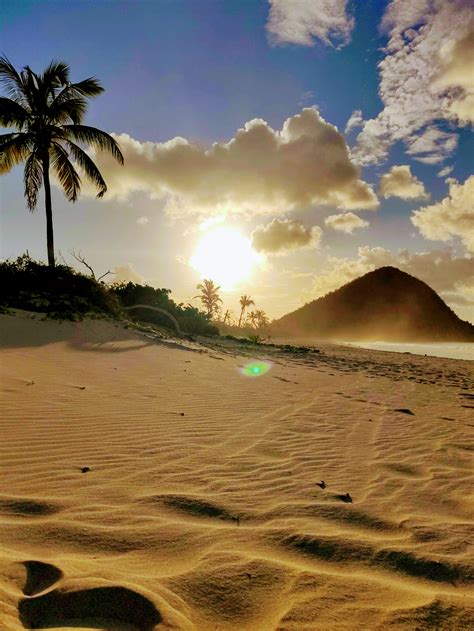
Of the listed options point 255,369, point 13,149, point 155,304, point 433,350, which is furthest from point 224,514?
point 433,350

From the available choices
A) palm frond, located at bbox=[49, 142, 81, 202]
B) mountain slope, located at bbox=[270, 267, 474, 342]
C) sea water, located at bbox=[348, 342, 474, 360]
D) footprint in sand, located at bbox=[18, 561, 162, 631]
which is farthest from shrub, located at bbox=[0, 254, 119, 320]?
mountain slope, located at bbox=[270, 267, 474, 342]

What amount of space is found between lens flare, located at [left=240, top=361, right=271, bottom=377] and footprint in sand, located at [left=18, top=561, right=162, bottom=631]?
808cm

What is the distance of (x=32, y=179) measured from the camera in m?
17.3

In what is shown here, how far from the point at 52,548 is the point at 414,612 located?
177 centimetres

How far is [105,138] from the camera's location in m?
17.8

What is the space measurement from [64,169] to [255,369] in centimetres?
1283

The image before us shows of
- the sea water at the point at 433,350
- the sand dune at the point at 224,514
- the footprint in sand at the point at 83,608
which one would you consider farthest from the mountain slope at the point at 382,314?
the footprint in sand at the point at 83,608

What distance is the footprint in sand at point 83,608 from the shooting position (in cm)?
160

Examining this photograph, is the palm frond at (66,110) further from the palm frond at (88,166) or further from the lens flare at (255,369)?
the lens flare at (255,369)

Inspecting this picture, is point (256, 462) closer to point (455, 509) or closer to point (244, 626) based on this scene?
point (455, 509)

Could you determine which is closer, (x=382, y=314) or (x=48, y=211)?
(x=48, y=211)

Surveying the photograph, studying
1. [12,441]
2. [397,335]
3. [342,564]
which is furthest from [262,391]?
[397,335]

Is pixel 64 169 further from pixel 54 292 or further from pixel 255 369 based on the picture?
pixel 255 369

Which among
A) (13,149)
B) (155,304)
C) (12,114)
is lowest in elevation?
(155,304)
